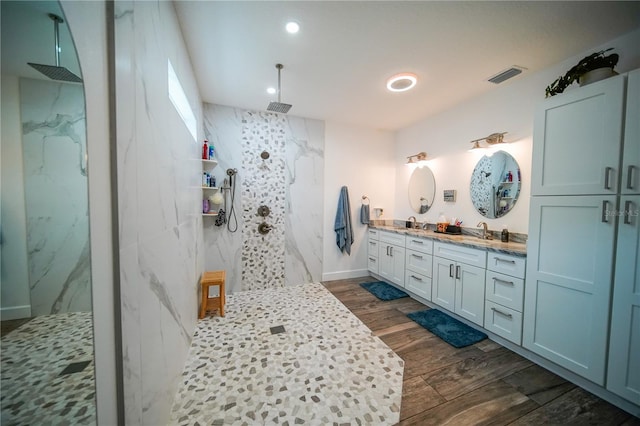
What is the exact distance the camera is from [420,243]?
9.93 ft

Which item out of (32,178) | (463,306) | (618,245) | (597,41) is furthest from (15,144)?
(597,41)

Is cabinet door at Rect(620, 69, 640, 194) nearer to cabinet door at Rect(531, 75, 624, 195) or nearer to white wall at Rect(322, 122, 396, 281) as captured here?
cabinet door at Rect(531, 75, 624, 195)

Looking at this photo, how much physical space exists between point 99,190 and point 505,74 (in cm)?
336

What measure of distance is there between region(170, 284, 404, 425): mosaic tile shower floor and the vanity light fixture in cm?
263

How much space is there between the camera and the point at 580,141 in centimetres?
170

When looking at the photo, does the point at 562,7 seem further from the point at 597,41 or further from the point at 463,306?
the point at 463,306

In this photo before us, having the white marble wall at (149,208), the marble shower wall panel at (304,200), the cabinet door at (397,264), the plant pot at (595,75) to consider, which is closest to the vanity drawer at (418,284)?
the cabinet door at (397,264)

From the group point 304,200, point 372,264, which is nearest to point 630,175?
point 372,264

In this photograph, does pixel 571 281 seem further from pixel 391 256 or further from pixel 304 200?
pixel 304 200

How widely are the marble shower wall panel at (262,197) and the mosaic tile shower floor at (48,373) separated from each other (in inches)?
109

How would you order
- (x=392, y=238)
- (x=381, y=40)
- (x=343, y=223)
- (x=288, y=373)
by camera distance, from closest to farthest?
(x=288, y=373)
(x=381, y=40)
(x=392, y=238)
(x=343, y=223)

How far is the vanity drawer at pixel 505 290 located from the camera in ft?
6.61

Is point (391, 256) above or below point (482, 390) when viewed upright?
above

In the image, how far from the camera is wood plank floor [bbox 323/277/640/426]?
145 centimetres
